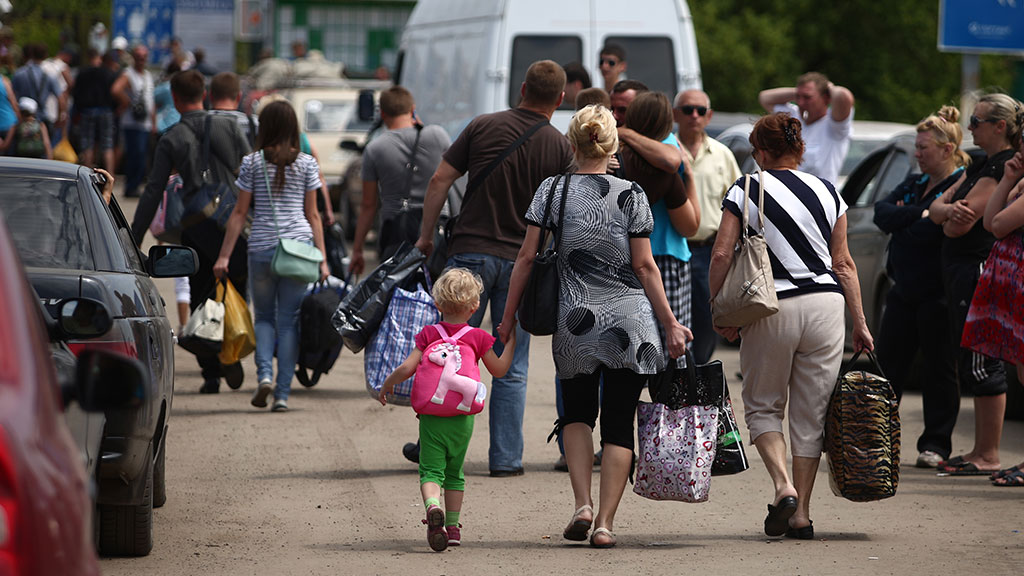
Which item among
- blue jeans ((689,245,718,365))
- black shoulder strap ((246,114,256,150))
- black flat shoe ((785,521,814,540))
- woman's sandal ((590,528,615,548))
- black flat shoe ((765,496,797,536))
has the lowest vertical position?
black flat shoe ((785,521,814,540))

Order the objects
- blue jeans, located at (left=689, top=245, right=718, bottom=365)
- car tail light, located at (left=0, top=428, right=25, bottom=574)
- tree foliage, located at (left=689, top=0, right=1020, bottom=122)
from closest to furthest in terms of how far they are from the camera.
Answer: car tail light, located at (left=0, top=428, right=25, bottom=574), blue jeans, located at (left=689, top=245, right=718, bottom=365), tree foliage, located at (left=689, top=0, right=1020, bottom=122)

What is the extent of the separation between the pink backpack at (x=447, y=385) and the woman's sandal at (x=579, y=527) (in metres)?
0.58

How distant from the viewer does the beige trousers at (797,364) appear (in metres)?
6.59

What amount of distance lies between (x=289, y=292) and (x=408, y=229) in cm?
94

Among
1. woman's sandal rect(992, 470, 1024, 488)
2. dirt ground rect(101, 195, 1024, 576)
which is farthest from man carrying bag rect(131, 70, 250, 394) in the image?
woman's sandal rect(992, 470, 1024, 488)

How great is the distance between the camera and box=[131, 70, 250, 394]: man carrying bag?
1018cm

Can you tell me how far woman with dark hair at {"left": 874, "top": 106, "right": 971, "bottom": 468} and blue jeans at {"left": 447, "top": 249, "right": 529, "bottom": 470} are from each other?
6.81 ft

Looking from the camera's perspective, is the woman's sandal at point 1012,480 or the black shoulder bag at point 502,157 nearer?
the black shoulder bag at point 502,157

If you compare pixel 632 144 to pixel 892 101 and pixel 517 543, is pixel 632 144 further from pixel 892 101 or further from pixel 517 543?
pixel 892 101

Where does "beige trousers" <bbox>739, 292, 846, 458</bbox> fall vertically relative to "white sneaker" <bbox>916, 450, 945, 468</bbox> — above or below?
above

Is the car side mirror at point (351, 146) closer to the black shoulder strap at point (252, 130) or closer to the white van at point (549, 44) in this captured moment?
the white van at point (549, 44)

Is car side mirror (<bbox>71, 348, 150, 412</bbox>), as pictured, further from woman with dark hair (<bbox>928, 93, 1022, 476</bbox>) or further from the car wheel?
woman with dark hair (<bbox>928, 93, 1022, 476</bbox>)

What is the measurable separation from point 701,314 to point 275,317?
2597 mm

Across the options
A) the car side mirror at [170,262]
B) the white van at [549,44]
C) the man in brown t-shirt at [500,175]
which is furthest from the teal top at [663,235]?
the white van at [549,44]
